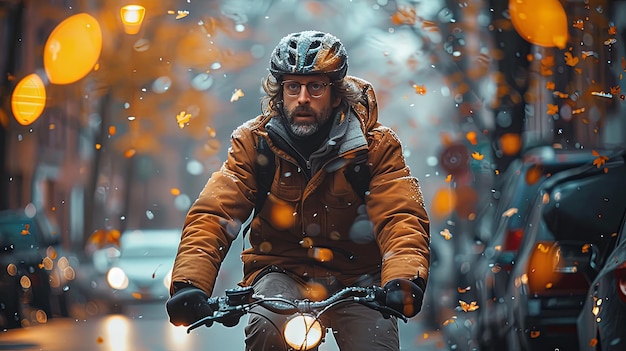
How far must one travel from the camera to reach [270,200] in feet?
17.7

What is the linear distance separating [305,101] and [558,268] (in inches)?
141

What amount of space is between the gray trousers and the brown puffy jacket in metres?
0.07

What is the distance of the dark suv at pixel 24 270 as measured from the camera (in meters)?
16.4

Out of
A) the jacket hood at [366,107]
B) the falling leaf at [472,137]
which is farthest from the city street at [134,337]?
the jacket hood at [366,107]

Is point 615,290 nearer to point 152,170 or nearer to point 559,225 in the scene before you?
point 559,225

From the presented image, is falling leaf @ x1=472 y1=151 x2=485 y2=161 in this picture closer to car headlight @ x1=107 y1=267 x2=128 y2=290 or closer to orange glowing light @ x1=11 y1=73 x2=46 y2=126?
car headlight @ x1=107 y1=267 x2=128 y2=290

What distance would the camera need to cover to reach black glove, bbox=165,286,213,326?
4469 millimetres

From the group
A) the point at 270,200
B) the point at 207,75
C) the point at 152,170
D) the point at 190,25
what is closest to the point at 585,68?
the point at 190,25

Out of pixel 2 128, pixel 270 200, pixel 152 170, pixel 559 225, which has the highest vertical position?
pixel 270 200

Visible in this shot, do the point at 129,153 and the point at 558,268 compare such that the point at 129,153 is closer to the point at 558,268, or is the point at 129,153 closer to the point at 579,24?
the point at 579,24

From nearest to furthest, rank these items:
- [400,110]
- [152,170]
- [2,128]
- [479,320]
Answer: [479,320] < [2,128] < [400,110] < [152,170]

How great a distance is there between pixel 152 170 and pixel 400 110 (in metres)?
21.0

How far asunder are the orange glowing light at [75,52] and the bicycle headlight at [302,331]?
2715cm

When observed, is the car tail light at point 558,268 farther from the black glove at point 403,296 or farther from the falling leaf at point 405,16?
the falling leaf at point 405,16
